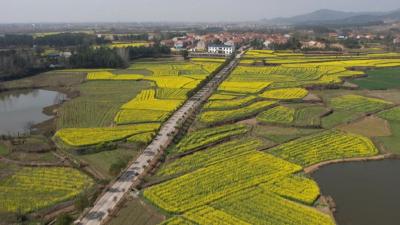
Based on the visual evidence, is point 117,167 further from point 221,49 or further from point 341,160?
point 221,49

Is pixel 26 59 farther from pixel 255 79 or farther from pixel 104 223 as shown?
pixel 104 223

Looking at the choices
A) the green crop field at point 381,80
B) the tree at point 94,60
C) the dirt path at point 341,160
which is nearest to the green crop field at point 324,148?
the dirt path at point 341,160

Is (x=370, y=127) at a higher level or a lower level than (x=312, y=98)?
lower

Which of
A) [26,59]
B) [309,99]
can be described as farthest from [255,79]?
[26,59]

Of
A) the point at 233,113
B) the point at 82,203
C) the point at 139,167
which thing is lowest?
the point at 82,203

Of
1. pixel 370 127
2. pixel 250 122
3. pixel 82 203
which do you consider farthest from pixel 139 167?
pixel 370 127

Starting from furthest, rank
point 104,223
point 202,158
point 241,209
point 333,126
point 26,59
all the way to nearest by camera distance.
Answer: point 26,59 → point 333,126 → point 202,158 → point 241,209 → point 104,223
